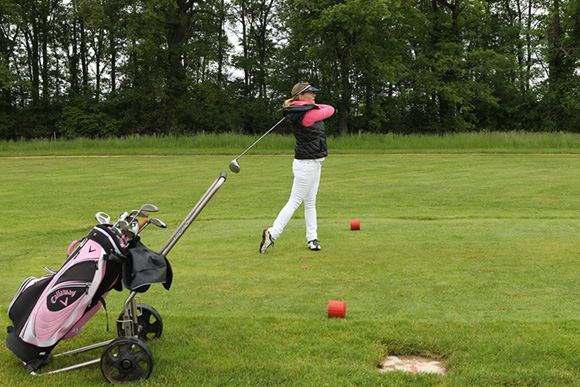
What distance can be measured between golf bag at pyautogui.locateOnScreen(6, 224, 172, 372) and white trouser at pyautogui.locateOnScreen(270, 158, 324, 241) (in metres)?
4.28

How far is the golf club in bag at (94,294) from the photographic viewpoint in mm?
3939

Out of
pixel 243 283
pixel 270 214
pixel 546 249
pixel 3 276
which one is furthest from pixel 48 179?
pixel 546 249

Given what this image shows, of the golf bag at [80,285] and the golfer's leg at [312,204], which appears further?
the golfer's leg at [312,204]

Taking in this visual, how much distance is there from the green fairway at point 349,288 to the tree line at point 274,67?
105 feet

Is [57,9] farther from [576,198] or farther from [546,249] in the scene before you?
[546,249]

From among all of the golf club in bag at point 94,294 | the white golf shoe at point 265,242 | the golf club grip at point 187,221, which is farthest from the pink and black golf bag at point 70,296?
the white golf shoe at point 265,242

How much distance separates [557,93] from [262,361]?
51.0 metres

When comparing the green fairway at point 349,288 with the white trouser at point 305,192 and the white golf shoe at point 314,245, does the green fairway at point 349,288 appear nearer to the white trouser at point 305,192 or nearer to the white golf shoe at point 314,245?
the white golf shoe at point 314,245

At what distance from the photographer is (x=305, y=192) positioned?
848 cm

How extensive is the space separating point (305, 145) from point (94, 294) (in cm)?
463

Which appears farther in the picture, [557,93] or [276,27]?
[276,27]

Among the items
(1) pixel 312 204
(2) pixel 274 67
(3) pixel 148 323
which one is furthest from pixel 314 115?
(2) pixel 274 67

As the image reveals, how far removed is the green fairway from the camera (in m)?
4.25

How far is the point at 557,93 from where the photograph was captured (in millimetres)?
49219
